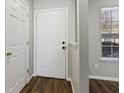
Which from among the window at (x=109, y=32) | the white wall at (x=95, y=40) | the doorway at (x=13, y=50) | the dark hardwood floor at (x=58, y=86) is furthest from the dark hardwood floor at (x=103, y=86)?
the doorway at (x=13, y=50)

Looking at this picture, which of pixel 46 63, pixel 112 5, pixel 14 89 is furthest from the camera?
pixel 46 63

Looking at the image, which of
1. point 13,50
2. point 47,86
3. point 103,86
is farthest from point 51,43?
Result: point 103,86

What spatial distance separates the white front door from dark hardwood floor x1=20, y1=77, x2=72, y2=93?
322 millimetres

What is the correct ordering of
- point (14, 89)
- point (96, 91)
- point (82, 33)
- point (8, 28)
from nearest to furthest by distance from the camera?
point (82, 33) → point (8, 28) → point (14, 89) → point (96, 91)

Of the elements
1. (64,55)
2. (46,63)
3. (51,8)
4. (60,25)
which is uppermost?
(51,8)

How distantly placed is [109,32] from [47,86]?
251 centimetres

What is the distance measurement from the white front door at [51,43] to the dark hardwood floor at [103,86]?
3.16 ft

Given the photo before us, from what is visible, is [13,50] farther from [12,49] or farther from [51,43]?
[51,43]

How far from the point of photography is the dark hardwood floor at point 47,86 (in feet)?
9.90

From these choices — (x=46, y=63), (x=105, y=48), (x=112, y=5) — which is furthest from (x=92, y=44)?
(x=46, y=63)

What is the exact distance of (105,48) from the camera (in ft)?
13.0

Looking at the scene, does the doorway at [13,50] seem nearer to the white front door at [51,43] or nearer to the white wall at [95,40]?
the white front door at [51,43]

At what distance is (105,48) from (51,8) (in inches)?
85.1

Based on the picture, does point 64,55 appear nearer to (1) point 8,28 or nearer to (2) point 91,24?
(2) point 91,24
